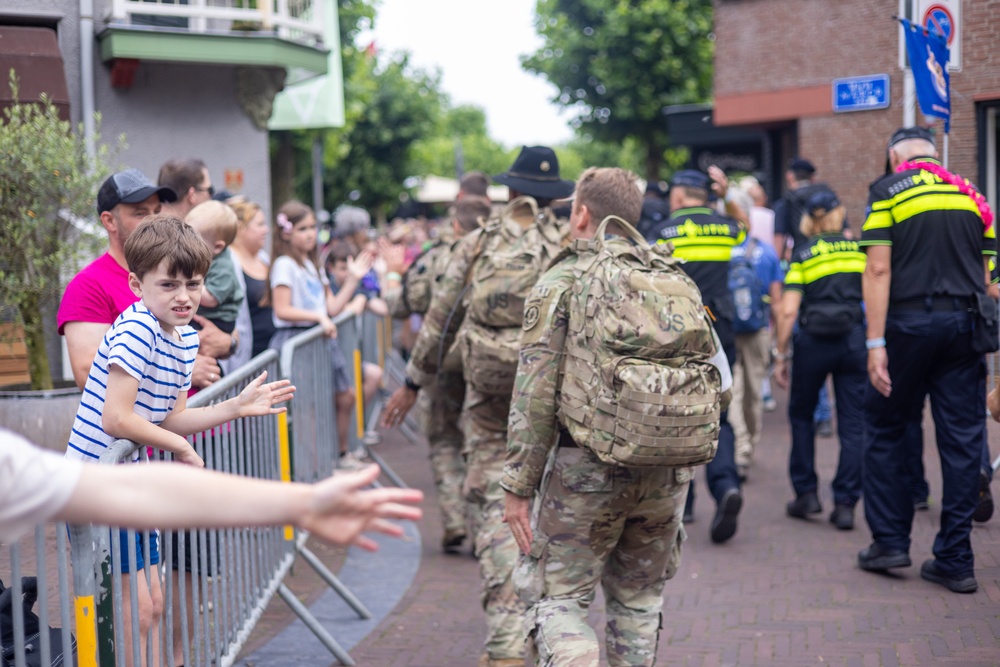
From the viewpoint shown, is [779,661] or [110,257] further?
[779,661]

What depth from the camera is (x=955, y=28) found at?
6402 millimetres

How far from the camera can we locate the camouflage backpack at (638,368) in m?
3.35

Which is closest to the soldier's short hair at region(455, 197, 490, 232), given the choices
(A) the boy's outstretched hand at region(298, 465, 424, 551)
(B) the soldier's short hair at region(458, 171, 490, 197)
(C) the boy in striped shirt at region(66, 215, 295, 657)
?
(B) the soldier's short hair at region(458, 171, 490, 197)

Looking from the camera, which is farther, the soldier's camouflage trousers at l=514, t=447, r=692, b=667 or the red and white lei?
the red and white lei

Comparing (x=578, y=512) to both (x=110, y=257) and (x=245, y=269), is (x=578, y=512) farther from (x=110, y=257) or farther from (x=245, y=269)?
(x=245, y=269)

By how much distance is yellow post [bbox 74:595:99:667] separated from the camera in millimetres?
2723

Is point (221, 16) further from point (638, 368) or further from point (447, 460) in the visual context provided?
point (638, 368)

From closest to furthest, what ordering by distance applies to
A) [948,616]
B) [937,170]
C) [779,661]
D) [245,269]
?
[779,661], [948,616], [937,170], [245,269]

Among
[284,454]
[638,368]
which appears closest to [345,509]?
[638,368]

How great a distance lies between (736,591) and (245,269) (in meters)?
3.16

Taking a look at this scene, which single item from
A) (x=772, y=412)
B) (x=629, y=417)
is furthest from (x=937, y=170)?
→ (x=772, y=412)

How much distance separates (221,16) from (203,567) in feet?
28.2

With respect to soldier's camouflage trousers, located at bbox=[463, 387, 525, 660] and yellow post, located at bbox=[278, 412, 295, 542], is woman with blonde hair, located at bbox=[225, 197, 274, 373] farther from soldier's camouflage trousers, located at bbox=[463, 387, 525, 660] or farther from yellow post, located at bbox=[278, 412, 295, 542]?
soldier's camouflage trousers, located at bbox=[463, 387, 525, 660]

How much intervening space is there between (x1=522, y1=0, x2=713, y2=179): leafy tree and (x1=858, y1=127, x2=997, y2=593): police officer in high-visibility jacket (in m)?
21.3
